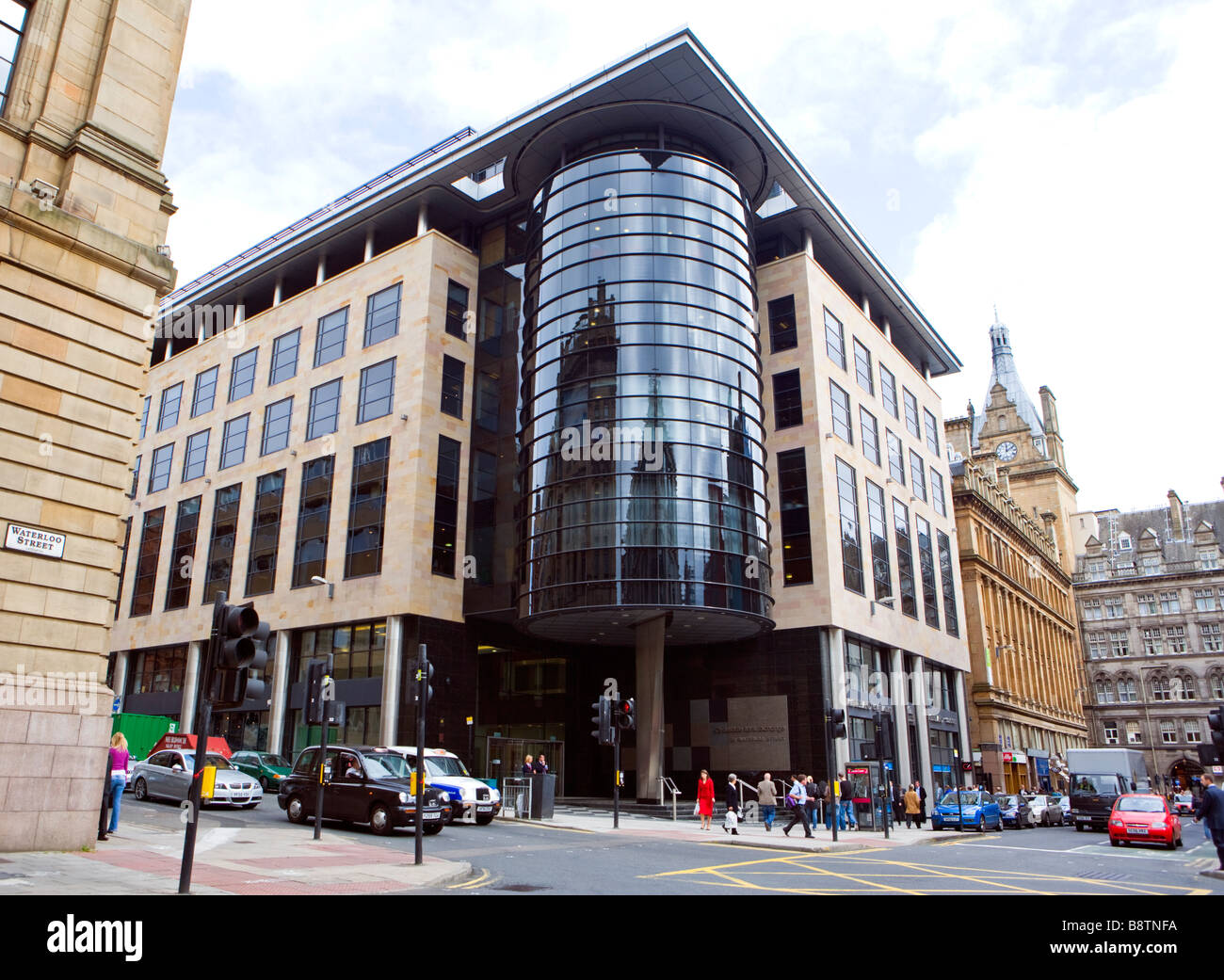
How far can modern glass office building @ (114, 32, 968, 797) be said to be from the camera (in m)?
36.5

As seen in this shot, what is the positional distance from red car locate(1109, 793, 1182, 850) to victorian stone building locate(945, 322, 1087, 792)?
1238 inches

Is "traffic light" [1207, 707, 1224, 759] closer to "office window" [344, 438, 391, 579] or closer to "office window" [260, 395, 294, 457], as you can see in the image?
"office window" [344, 438, 391, 579]

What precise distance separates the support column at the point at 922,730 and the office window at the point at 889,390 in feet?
47.4

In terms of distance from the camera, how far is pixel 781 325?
4462cm

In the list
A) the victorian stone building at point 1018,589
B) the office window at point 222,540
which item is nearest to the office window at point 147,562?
the office window at point 222,540

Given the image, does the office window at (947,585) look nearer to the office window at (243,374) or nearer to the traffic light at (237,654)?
the office window at (243,374)

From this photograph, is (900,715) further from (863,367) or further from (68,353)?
(68,353)

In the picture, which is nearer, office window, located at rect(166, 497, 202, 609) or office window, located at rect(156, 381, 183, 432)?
office window, located at rect(166, 497, 202, 609)

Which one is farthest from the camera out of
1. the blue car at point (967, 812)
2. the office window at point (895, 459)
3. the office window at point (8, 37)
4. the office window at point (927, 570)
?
the office window at point (927, 570)

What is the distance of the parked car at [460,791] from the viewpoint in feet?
75.5

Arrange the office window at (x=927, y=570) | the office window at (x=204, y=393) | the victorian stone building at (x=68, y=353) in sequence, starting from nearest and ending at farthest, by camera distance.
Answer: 1. the victorian stone building at (x=68, y=353)
2. the office window at (x=204, y=393)
3. the office window at (x=927, y=570)

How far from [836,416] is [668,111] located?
54.0 ft

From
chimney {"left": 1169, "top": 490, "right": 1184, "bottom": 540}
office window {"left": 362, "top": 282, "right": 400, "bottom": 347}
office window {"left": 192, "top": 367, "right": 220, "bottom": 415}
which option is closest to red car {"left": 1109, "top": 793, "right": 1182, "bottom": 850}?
office window {"left": 362, "top": 282, "right": 400, "bottom": 347}
